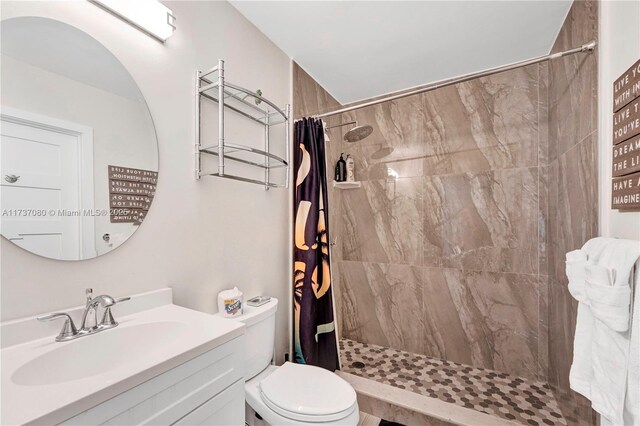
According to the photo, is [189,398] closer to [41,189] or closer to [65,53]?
[41,189]

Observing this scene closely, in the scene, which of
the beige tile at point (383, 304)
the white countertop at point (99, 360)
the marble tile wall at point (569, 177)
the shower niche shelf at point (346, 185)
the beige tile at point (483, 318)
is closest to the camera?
the white countertop at point (99, 360)

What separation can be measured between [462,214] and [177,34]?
2.26 metres

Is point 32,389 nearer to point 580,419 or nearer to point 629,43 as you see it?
point 629,43

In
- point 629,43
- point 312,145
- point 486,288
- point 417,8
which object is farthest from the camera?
point 486,288

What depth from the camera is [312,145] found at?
1973 millimetres

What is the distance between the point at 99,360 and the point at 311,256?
123 cm

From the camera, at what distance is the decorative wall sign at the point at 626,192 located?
0.92m

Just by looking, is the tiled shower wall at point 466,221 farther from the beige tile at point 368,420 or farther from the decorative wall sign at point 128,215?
the decorative wall sign at point 128,215


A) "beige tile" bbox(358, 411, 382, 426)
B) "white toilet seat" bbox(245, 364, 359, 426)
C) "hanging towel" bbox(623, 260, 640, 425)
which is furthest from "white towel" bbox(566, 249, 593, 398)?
"beige tile" bbox(358, 411, 382, 426)

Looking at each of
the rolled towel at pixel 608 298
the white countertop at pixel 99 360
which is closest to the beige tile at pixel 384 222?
the rolled towel at pixel 608 298

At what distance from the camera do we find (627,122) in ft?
3.19

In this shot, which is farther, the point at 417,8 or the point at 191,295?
the point at 417,8

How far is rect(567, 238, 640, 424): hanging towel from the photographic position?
0.82 meters

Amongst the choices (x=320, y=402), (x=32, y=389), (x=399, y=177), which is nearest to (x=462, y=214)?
(x=399, y=177)
